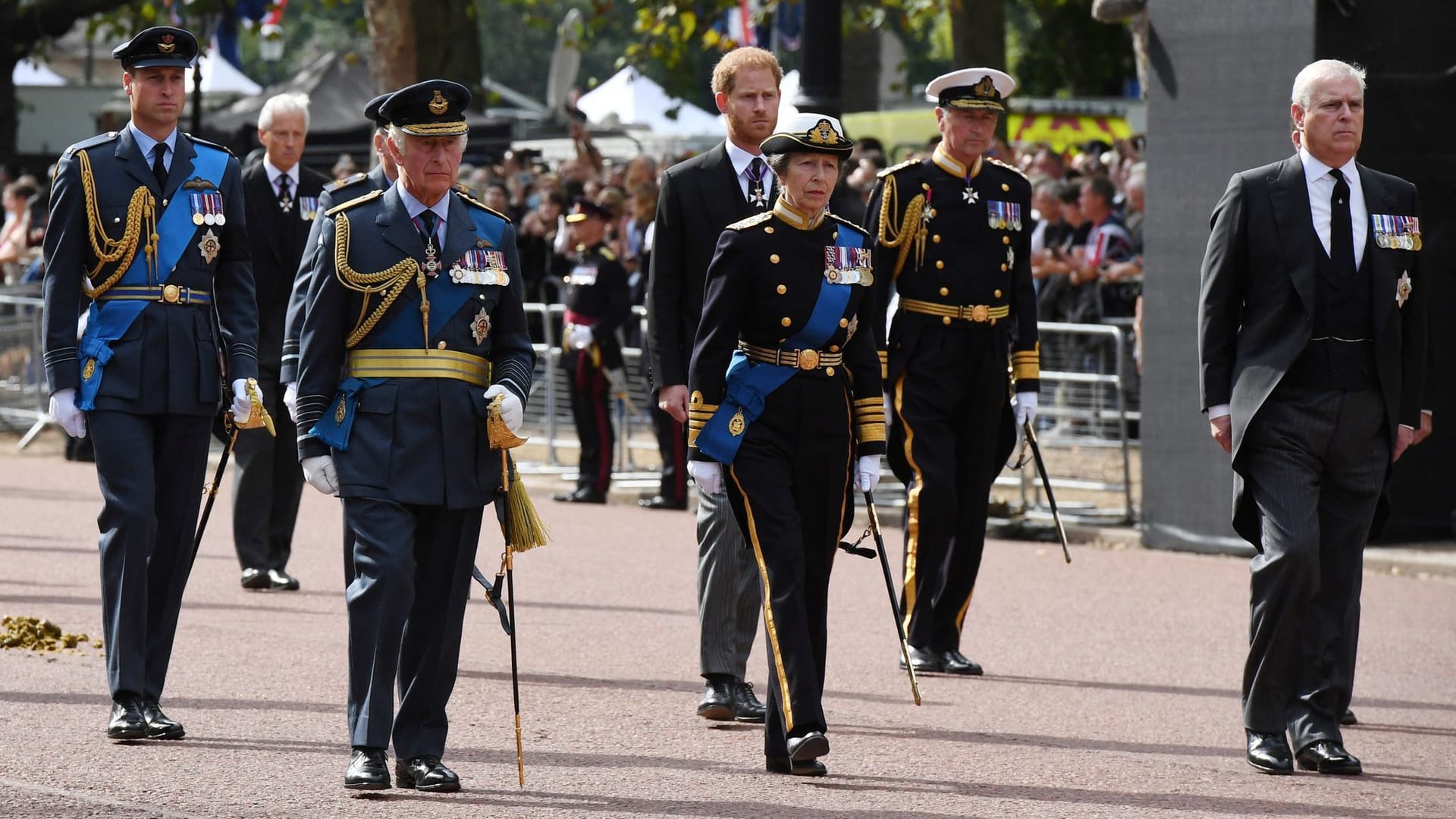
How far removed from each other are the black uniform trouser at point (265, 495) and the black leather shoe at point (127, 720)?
3522mm

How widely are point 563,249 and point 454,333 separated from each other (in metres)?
11.7

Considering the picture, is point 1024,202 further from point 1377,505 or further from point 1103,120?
point 1103,120

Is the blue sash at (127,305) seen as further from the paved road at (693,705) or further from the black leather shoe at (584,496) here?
the black leather shoe at (584,496)

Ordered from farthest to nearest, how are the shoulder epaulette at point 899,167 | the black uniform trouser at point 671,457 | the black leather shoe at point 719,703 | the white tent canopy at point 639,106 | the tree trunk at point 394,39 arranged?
the white tent canopy at point 639,106
the tree trunk at point 394,39
the black uniform trouser at point 671,457
the shoulder epaulette at point 899,167
the black leather shoe at point 719,703

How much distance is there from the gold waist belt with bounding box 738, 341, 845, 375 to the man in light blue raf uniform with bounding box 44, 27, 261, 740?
5.48 ft

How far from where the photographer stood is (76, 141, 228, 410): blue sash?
7043mm

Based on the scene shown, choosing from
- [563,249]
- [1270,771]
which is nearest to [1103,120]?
[563,249]

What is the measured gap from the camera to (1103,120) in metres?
28.2

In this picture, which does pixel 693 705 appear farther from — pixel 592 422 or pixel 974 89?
pixel 592 422

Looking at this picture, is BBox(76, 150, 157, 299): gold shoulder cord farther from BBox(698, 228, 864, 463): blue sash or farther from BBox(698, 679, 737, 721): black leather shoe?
BBox(698, 679, 737, 721): black leather shoe

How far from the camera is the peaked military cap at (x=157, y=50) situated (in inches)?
279

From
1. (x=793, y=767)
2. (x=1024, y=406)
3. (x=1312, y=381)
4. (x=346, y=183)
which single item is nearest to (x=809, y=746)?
(x=793, y=767)

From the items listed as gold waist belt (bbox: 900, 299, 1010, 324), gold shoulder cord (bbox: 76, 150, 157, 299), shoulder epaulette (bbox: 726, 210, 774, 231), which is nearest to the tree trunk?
gold waist belt (bbox: 900, 299, 1010, 324)

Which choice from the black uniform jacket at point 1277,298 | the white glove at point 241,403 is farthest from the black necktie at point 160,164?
the black uniform jacket at point 1277,298
